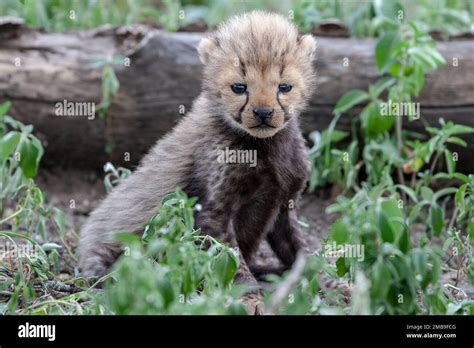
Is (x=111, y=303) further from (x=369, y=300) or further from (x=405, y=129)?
(x=405, y=129)

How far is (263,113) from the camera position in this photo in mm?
5281

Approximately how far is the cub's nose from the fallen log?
6.61ft

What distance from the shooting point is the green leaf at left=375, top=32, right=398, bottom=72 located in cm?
661

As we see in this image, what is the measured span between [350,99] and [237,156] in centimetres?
166

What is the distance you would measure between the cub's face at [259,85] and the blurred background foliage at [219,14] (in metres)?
2.02

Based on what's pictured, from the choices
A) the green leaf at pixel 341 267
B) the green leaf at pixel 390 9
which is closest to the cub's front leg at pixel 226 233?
the green leaf at pixel 341 267

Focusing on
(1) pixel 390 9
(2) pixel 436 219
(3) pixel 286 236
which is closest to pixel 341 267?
(3) pixel 286 236

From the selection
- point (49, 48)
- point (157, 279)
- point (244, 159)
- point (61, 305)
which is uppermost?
point (49, 48)

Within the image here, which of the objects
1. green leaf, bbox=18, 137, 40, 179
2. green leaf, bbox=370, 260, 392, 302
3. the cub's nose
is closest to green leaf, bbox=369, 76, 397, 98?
the cub's nose

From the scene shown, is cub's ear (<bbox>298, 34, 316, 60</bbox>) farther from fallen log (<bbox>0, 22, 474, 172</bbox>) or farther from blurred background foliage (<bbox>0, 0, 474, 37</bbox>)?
blurred background foliage (<bbox>0, 0, 474, 37</bbox>)

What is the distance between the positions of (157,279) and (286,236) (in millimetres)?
2438

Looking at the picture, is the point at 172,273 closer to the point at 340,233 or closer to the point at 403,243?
the point at 340,233

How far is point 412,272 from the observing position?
415 cm

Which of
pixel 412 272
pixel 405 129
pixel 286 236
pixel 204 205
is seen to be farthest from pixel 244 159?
pixel 405 129
